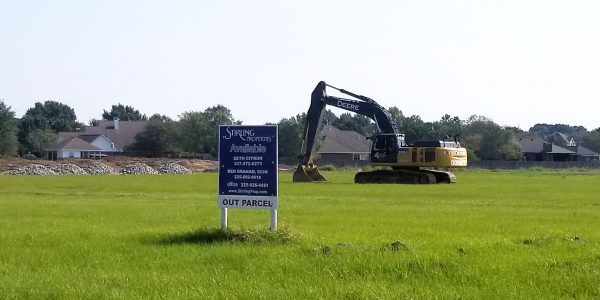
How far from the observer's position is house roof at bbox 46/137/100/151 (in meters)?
125

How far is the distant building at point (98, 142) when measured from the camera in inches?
4943

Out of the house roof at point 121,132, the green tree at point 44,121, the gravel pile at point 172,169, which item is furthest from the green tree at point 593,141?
the gravel pile at point 172,169

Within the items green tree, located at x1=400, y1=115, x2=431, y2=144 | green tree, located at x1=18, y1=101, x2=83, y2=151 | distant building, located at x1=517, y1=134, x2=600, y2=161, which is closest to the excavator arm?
green tree, located at x1=400, y1=115, x2=431, y2=144

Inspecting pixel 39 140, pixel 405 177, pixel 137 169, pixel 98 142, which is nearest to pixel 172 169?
pixel 137 169

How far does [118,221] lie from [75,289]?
10476mm

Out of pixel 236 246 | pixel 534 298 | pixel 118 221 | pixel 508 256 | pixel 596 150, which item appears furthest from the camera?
pixel 596 150

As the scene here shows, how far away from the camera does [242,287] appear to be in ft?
34.7

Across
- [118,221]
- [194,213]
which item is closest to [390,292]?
[118,221]

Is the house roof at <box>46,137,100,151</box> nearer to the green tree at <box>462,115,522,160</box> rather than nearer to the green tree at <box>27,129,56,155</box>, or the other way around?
the green tree at <box>27,129,56,155</box>

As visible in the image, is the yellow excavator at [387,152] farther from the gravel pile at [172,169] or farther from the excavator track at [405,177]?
the gravel pile at [172,169]

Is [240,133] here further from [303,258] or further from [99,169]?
[99,169]

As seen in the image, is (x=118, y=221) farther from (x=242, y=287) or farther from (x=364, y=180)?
(x=364, y=180)

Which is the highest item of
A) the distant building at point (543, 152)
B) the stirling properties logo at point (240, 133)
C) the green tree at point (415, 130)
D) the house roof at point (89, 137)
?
the green tree at point (415, 130)

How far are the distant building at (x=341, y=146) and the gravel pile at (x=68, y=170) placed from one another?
50995 mm
